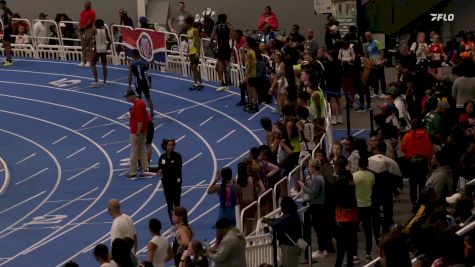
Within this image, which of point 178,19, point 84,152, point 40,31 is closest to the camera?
point 84,152

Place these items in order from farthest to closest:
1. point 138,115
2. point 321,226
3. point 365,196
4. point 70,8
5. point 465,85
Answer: point 70,8, point 138,115, point 465,85, point 321,226, point 365,196

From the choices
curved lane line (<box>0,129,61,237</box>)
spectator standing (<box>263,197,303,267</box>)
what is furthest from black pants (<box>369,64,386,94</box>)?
spectator standing (<box>263,197,303,267</box>)

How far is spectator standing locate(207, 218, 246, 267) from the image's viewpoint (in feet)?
52.3

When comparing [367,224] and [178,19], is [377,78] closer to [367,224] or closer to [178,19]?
[178,19]

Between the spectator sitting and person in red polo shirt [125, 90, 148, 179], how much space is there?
12719 mm

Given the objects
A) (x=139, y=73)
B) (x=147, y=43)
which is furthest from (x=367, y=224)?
(x=147, y=43)

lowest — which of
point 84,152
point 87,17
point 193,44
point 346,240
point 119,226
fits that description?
point 84,152

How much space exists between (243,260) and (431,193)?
2351 mm

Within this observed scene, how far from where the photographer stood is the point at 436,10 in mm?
38438

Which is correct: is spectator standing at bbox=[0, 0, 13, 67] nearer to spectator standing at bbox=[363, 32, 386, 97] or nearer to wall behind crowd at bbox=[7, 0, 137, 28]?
wall behind crowd at bbox=[7, 0, 137, 28]

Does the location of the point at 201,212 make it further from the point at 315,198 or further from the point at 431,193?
the point at 431,193

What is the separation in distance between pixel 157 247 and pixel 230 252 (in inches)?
44.7

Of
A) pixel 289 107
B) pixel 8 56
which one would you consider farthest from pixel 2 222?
pixel 8 56

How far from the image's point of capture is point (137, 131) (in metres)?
25.6
